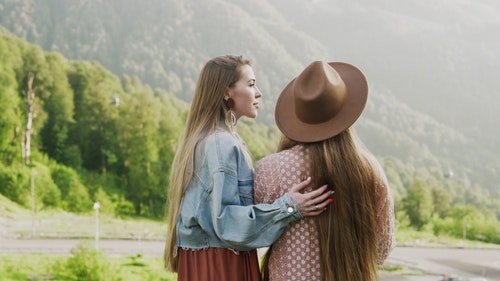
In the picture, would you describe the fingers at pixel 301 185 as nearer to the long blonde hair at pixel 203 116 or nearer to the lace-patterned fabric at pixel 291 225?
the lace-patterned fabric at pixel 291 225

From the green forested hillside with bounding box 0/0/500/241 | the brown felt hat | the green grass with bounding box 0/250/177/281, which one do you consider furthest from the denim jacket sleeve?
the green forested hillside with bounding box 0/0/500/241

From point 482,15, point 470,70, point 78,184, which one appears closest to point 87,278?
point 78,184

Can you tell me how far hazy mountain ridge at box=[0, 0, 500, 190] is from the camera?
13.1 metres

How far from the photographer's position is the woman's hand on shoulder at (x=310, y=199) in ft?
4.71

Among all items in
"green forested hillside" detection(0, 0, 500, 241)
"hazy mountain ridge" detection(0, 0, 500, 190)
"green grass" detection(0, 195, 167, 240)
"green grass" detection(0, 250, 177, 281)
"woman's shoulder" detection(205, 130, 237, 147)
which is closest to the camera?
"woman's shoulder" detection(205, 130, 237, 147)

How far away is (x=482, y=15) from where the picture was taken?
16.6 metres

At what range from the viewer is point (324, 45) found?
15.8m

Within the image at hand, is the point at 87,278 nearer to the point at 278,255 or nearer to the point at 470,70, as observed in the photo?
the point at 278,255

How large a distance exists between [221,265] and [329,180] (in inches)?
14.5

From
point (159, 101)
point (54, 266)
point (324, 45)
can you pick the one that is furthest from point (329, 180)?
point (324, 45)

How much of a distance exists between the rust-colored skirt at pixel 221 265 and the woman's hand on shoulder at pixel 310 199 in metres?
0.24

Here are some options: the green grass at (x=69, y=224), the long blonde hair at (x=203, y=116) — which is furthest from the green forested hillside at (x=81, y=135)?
the long blonde hair at (x=203, y=116)

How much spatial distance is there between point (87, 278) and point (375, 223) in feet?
21.6

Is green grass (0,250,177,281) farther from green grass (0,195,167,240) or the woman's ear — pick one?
the woman's ear
